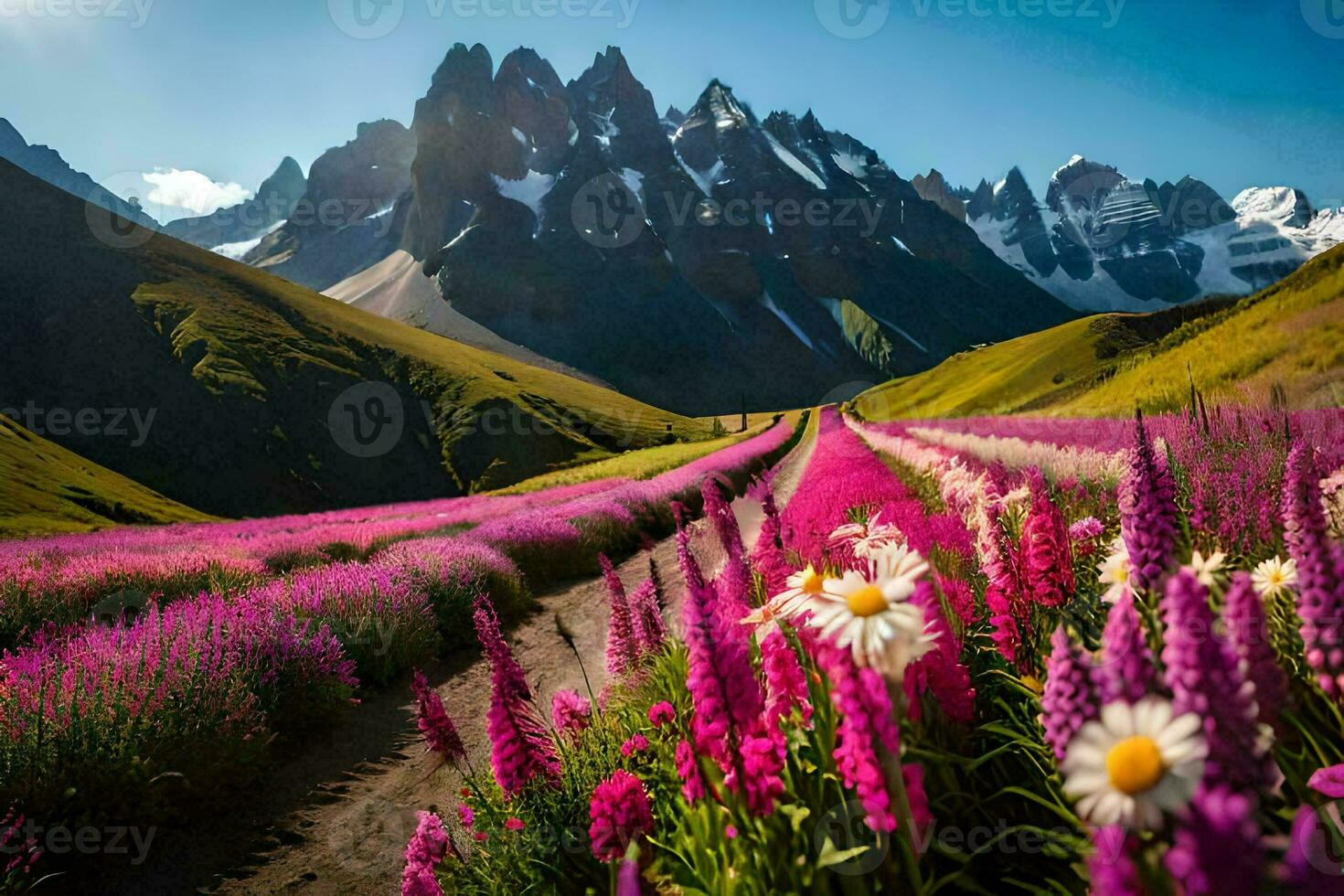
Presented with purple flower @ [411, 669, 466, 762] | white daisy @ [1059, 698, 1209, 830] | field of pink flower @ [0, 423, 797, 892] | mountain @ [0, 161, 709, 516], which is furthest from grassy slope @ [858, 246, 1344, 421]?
mountain @ [0, 161, 709, 516]

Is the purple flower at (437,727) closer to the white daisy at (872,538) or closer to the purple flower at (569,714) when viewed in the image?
the purple flower at (569,714)

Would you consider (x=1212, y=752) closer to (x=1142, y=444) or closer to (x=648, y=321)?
(x=1142, y=444)

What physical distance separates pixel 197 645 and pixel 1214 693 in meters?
6.83

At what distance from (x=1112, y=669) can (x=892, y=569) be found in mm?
599

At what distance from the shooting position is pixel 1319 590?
141cm

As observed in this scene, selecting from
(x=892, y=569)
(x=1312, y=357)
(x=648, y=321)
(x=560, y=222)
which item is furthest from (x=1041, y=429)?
(x=560, y=222)

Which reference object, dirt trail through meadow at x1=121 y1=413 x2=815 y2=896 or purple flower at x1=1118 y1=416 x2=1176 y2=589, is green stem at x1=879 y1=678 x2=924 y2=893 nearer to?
purple flower at x1=1118 y1=416 x2=1176 y2=589

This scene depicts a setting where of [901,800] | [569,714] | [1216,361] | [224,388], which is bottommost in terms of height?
[569,714]

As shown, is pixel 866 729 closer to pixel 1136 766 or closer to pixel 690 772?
pixel 1136 766

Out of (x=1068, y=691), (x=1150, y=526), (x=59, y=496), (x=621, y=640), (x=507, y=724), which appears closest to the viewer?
(x=1068, y=691)

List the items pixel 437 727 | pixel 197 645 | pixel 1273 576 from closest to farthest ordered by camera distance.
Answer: pixel 1273 576 < pixel 437 727 < pixel 197 645

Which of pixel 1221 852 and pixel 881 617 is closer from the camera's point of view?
pixel 1221 852

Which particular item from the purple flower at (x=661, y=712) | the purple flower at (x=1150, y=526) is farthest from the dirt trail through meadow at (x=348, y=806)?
the purple flower at (x=1150, y=526)

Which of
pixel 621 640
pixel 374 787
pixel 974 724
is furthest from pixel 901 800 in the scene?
pixel 374 787
